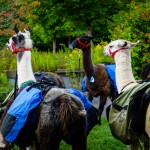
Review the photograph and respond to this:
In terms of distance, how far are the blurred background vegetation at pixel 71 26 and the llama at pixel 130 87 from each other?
356 cm

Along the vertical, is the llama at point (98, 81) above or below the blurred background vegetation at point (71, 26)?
below

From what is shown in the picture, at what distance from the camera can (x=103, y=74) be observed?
9.67 m

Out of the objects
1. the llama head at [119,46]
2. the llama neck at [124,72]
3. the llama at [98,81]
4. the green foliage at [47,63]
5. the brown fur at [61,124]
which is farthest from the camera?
the green foliage at [47,63]

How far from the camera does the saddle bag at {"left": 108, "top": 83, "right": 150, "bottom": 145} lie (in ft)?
17.0

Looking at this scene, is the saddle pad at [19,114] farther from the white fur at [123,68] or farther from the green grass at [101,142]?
the green grass at [101,142]

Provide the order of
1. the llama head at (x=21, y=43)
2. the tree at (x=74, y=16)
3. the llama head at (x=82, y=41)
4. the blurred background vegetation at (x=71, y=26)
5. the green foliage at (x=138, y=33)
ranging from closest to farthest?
the llama head at (x=21, y=43)
the llama head at (x=82, y=41)
the green foliage at (x=138, y=33)
the blurred background vegetation at (x=71, y=26)
the tree at (x=74, y=16)

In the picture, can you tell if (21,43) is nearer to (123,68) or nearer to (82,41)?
(123,68)

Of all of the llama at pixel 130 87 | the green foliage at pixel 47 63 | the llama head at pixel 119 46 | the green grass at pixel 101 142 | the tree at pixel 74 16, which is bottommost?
the green grass at pixel 101 142

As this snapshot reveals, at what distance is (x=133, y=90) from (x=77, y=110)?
0.83 metres

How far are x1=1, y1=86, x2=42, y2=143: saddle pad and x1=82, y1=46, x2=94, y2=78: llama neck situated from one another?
3.21 metres

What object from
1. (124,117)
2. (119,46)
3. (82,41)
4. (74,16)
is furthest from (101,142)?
(74,16)

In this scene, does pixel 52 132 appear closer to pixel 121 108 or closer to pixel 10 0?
pixel 121 108

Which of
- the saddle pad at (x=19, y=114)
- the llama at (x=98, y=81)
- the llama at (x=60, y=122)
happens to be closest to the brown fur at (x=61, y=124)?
the llama at (x=60, y=122)

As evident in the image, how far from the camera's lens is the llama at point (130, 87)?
16.0 ft
